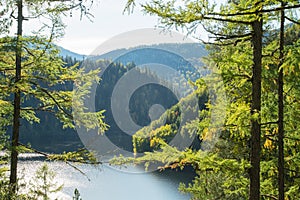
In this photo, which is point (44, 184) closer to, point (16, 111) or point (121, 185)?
point (16, 111)

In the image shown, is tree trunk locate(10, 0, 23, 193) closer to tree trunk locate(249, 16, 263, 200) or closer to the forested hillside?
tree trunk locate(249, 16, 263, 200)

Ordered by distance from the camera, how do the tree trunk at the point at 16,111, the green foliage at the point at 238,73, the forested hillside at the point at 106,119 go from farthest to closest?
the forested hillside at the point at 106,119 < the tree trunk at the point at 16,111 < the green foliage at the point at 238,73

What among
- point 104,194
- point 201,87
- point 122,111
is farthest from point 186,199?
point 122,111

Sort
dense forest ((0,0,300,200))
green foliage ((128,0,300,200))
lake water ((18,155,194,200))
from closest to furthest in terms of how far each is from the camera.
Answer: green foliage ((128,0,300,200)), dense forest ((0,0,300,200)), lake water ((18,155,194,200))

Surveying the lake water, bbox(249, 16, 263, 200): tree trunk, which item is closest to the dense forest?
bbox(249, 16, 263, 200): tree trunk

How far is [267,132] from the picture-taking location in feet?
20.7

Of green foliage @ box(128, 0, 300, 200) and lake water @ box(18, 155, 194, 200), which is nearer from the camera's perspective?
green foliage @ box(128, 0, 300, 200)

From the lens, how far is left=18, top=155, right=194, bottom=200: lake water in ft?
115

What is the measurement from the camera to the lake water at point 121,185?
3519cm

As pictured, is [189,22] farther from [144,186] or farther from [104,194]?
[144,186]

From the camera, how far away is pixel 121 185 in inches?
1631

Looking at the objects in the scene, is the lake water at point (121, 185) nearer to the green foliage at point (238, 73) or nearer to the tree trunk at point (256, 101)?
the green foliage at point (238, 73)

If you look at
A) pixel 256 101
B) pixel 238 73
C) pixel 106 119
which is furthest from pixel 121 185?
pixel 106 119

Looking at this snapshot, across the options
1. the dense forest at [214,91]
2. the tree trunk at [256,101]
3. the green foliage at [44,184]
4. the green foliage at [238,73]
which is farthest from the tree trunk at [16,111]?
the tree trunk at [256,101]
